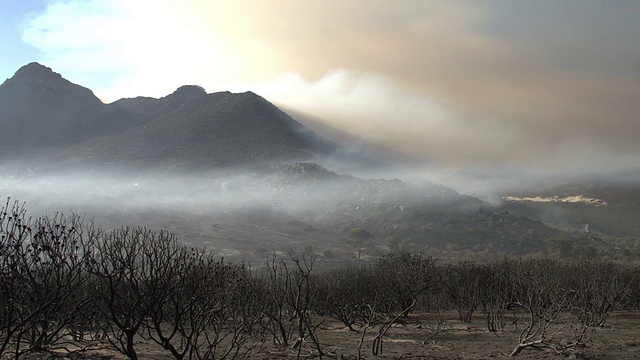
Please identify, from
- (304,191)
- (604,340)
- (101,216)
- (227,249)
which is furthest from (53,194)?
(604,340)

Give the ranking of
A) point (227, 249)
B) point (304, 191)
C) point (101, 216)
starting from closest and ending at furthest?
point (227, 249), point (101, 216), point (304, 191)

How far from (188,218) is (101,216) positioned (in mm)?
27306

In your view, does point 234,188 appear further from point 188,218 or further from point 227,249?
point 227,249

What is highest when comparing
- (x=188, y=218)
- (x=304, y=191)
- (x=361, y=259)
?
(x=304, y=191)

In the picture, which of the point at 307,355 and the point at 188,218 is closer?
the point at 307,355

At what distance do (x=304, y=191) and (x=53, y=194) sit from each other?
290 feet

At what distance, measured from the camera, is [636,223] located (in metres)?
197

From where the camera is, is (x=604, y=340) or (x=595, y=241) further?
(x=595, y=241)

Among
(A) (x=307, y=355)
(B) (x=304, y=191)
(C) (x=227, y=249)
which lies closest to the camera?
(A) (x=307, y=355)

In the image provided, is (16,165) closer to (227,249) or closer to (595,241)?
(227,249)

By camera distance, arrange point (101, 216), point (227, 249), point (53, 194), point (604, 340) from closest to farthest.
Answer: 1. point (604, 340)
2. point (227, 249)
3. point (101, 216)
4. point (53, 194)

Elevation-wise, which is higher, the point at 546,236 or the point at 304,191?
the point at 304,191

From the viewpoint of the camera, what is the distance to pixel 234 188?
19088cm

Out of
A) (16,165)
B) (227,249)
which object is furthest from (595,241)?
(16,165)
